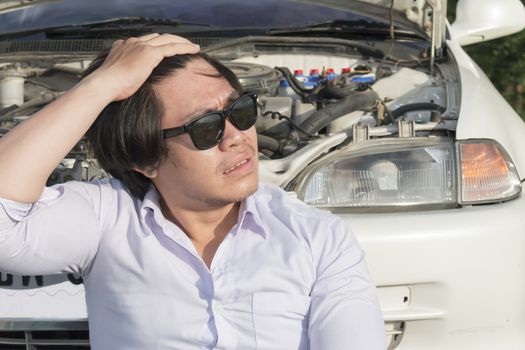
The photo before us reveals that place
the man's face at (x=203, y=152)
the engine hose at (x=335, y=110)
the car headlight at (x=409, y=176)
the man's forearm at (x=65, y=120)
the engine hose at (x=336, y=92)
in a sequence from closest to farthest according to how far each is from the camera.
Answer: the man's forearm at (x=65, y=120)
the man's face at (x=203, y=152)
the car headlight at (x=409, y=176)
the engine hose at (x=335, y=110)
the engine hose at (x=336, y=92)

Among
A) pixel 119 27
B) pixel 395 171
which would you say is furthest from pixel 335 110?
pixel 119 27

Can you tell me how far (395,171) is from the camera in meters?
2.40

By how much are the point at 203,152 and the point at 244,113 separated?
0.13 metres

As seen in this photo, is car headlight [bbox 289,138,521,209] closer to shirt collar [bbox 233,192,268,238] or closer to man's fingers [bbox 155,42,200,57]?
shirt collar [bbox 233,192,268,238]

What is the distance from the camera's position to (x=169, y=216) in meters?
1.94

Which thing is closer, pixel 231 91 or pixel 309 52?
pixel 231 91

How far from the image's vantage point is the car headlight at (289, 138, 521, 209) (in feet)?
7.75

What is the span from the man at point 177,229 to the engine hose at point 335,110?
2.67 ft

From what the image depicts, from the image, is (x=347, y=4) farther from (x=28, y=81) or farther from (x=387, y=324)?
(x=387, y=324)

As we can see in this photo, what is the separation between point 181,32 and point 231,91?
177 cm

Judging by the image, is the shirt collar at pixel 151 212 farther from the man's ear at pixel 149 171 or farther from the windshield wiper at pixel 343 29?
the windshield wiper at pixel 343 29

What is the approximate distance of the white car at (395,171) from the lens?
7.29 ft

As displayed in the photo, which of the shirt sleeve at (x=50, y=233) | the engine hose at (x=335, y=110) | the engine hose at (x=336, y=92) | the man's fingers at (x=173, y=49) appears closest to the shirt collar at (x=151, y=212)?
the shirt sleeve at (x=50, y=233)

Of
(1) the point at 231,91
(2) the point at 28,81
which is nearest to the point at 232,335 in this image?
(1) the point at 231,91
